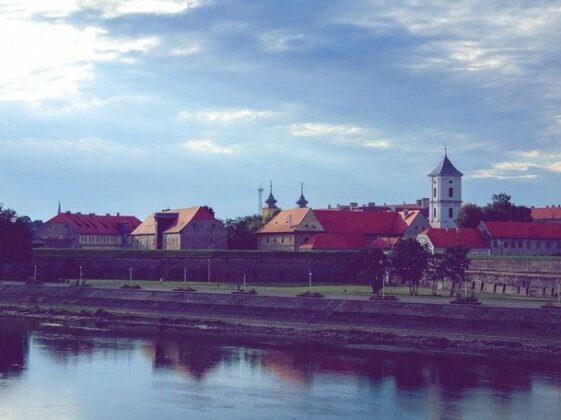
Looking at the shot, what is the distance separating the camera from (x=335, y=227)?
99.9 meters

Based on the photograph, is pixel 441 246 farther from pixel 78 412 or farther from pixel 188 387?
pixel 78 412

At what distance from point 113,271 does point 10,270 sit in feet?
31.7

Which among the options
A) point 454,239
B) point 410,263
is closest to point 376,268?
point 410,263

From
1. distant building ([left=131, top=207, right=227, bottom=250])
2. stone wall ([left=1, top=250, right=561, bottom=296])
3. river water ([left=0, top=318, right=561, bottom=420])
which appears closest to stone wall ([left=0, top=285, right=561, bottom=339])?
river water ([left=0, top=318, right=561, bottom=420])

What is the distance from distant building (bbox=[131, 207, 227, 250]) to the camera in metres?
98.8

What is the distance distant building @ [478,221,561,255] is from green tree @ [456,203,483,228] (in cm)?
1607

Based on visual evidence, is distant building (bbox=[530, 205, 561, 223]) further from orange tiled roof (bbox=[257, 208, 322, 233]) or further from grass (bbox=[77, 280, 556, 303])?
grass (bbox=[77, 280, 556, 303])

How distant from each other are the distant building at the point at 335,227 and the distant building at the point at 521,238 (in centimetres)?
1040

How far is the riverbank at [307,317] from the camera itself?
47656 millimetres

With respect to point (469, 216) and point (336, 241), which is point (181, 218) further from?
point (469, 216)

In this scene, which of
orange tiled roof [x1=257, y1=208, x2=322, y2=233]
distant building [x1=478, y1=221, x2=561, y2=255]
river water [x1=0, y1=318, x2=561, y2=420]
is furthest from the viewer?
orange tiled roof [x1=257, y1=208, x2=322, y2=233]

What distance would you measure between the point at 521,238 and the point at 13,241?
48910 millimetres

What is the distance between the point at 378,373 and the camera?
41312 mm

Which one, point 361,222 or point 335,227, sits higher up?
point 361,222
